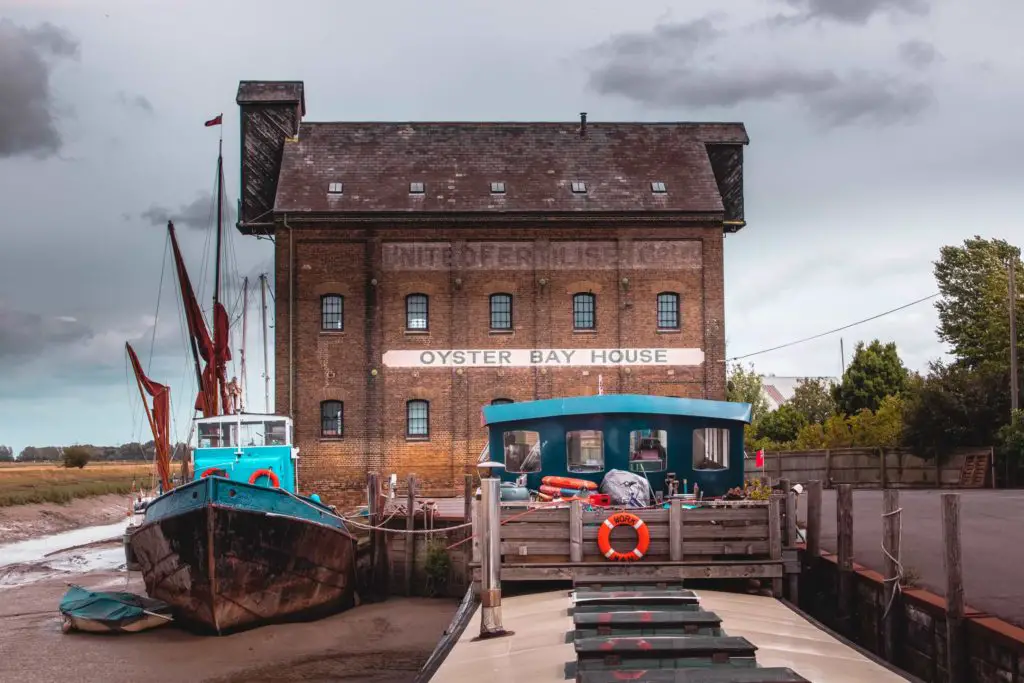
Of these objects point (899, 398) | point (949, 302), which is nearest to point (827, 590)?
point (899, 398)

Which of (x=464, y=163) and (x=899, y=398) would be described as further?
(x=899, y=398)

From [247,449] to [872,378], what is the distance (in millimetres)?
33336

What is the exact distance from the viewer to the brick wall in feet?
107

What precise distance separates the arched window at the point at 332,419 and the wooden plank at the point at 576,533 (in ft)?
66.2

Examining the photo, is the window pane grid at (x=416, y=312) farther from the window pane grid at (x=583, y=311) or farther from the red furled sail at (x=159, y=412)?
the red furled sail at (x=159, y=412)

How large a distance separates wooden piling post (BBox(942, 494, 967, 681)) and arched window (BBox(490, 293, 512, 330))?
2365 cm

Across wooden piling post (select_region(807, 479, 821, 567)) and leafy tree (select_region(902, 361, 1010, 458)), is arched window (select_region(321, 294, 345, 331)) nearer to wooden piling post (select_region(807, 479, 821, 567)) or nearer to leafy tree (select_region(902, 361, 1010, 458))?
leafy tree (select_region(902, 361, 1010, 458))

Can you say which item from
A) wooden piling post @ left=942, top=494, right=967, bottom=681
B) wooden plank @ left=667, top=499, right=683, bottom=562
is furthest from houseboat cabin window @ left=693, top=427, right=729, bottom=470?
wooden piling post @ left=942, top=494, right=967, bottom=681

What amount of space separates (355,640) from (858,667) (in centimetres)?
1031

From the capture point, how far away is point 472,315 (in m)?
33.2

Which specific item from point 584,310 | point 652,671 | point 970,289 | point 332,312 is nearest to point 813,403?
point 970,289

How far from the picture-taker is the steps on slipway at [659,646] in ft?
25.7

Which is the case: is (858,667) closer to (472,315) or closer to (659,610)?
(659,610)

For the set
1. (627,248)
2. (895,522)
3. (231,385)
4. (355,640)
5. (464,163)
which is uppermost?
(464,163)
